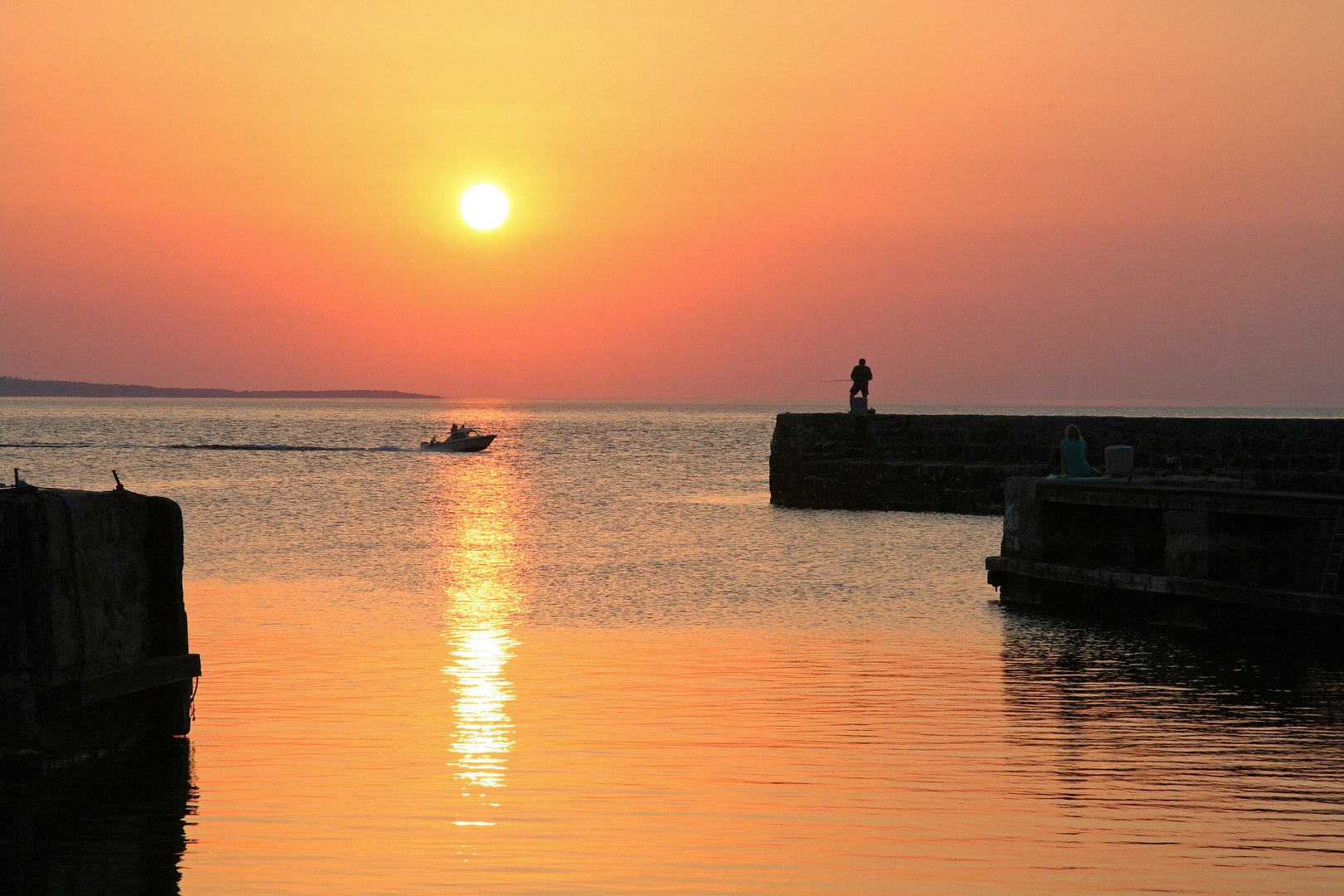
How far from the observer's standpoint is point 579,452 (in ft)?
302

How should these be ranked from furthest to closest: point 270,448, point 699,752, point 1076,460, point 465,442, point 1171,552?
1. point 270,448
2. point 465,442
3. point 1076,460
4. point 1171,552
5. point 699,752

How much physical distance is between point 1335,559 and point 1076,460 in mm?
4050

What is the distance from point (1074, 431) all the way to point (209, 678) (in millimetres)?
10898

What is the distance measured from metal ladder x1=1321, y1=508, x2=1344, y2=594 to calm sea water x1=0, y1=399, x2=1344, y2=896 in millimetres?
783

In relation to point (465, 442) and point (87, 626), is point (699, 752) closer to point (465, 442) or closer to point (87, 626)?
point (87, 626)

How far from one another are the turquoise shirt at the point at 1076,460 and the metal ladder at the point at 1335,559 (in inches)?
153

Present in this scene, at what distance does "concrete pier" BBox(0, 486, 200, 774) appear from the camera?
820cm

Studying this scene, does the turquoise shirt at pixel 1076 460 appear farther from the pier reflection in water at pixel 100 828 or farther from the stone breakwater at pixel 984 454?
the pier reflection in water at pixel 100 828

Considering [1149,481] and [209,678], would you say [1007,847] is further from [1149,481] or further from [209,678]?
[1149,481]

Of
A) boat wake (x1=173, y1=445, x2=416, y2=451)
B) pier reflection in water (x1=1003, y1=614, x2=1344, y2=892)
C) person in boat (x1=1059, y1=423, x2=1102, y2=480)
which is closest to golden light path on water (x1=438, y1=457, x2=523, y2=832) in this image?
pier reflection in water (x1=1003, y1=614, x2=1344, y2=892)

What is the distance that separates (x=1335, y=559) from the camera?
533 inches

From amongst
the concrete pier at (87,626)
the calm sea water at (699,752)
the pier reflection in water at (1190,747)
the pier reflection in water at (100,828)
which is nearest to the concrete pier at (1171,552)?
the pier reflection in water at (1190,747)

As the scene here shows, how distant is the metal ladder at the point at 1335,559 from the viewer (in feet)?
44.2

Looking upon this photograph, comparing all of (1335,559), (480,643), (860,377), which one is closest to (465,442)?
(860,377)
